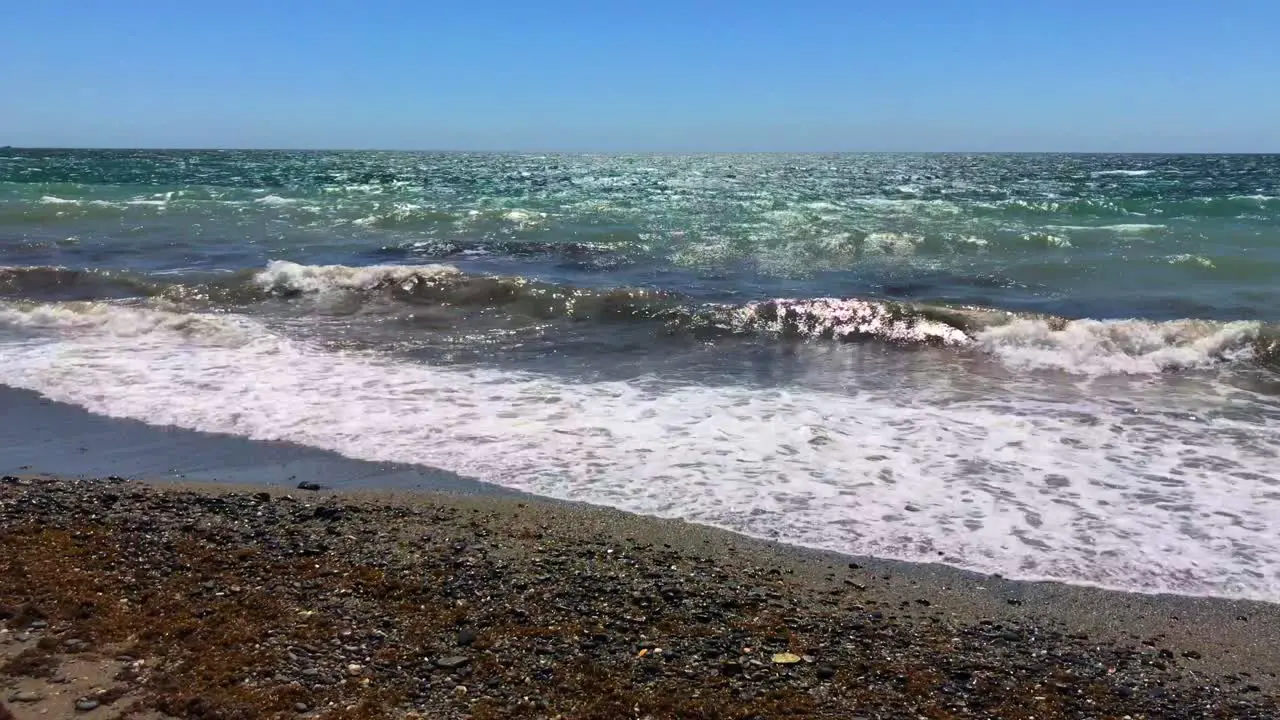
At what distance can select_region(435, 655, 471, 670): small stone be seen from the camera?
3.27 meters

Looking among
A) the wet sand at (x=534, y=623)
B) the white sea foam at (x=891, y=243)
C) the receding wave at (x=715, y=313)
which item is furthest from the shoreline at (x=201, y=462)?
the white sea foam at (x=891, y=243)

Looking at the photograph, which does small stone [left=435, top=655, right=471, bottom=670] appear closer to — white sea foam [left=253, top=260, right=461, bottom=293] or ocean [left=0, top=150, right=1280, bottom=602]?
ocean [left=0, top=150, right=1280, bottom=602]

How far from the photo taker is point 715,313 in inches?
450

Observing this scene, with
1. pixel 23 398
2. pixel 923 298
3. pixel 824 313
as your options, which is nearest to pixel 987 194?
pixel 923 298

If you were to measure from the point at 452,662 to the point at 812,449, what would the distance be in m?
3.56

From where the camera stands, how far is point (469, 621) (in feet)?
11.9

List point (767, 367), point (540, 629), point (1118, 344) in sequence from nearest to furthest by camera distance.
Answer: point (540, 629), point (767, 367), point (1118, 344)

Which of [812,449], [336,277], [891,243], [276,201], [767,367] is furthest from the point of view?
[276,201]

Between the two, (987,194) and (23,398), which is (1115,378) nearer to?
(23,398)

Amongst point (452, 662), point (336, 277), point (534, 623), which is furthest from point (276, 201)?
point (452, 662)

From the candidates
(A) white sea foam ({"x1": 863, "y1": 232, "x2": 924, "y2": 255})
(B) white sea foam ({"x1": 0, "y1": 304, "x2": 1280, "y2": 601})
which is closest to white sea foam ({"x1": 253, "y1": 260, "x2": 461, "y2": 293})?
(B) white sea foam ({"x1": 0, "y1": 304, "x2": 1280, "y2": 601})

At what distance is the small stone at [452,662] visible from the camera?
327 centimetres

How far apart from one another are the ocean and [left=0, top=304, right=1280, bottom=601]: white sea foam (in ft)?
0.09

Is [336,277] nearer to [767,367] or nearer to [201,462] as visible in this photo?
[767,367]
